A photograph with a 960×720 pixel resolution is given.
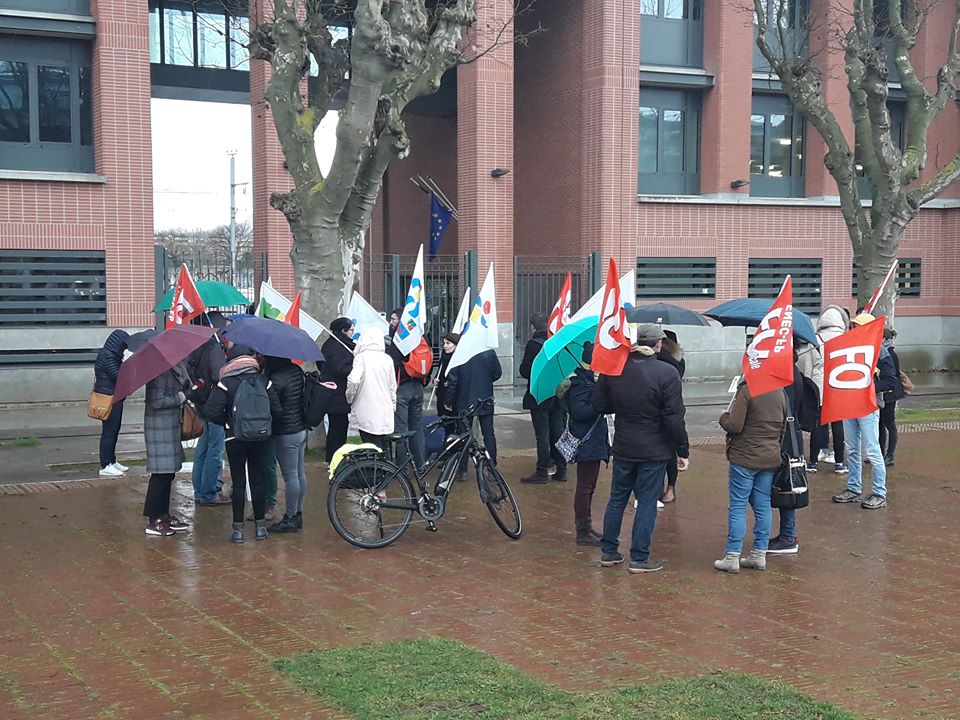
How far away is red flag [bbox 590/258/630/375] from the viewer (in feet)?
26.3

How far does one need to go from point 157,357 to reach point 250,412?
85 cm

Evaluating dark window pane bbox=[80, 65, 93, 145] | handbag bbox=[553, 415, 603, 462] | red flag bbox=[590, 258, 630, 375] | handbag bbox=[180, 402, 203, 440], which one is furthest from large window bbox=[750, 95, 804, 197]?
handbag bbox=[180, 402, 203, 440]

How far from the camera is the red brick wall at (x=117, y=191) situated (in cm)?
2016

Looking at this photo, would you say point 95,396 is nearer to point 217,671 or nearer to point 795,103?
point 217,671

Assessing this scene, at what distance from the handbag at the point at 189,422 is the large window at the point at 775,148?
20.5 m

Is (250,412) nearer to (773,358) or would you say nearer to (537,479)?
(773,358)

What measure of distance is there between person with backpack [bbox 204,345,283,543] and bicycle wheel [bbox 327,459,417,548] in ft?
2.37

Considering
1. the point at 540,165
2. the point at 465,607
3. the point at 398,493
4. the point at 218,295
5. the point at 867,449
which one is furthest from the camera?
the point at 540,165

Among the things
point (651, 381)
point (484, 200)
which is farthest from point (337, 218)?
point (484, 200)

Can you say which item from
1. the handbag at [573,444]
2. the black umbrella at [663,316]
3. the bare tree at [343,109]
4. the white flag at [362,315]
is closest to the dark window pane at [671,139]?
the bare tree at [343,109]

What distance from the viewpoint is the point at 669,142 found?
1038 inches

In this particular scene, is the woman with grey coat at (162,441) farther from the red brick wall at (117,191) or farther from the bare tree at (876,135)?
the red brick wall at (117,191)

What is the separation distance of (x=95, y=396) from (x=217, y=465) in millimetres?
2077

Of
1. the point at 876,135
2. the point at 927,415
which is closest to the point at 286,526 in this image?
the point at 876,135
